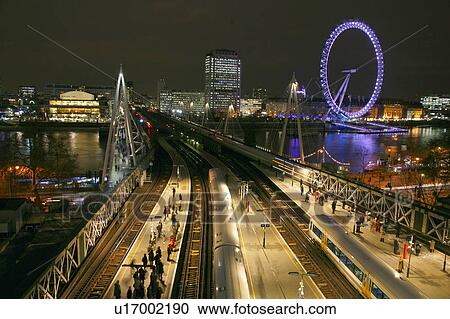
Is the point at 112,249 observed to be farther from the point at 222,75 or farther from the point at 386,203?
the point at 222,75

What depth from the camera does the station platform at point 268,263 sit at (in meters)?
7.19

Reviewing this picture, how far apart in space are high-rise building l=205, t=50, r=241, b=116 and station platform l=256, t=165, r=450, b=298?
92.8m

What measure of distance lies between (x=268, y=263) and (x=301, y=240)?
1.86 m

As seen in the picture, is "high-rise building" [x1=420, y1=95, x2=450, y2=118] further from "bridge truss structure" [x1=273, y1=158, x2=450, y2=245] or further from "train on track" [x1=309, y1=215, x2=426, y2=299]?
"train on track" [x1=309, y1=215, x2=426, y2=299]

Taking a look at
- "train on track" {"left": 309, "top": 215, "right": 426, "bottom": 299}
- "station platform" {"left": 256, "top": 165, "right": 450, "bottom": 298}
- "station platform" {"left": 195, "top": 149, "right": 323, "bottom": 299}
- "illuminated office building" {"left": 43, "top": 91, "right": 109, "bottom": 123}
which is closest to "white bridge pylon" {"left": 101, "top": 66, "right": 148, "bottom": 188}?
"station platform" {"left": 195, "top": 149, "right": 323, "bottom": 299}

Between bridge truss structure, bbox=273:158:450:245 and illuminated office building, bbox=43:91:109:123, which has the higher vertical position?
illuminated office building, bbox=43:91:109:123

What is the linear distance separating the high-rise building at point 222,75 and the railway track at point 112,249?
91.0 meters

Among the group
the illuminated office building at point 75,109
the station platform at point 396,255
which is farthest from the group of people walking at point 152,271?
the illuminated office building at point 75,109

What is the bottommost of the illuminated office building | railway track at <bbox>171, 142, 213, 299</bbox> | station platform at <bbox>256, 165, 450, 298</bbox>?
railway track at <bbox>171, 142, 213, 299</bbox>

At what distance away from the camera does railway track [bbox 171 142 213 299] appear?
23.8ft

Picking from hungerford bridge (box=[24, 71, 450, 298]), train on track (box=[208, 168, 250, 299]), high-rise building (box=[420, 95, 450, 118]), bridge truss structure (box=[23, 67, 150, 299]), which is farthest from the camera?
high-rise building (box=[420, 95, 450, 118])

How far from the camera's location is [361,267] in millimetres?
6805

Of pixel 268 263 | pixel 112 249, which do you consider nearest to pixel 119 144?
pixel 112 249
